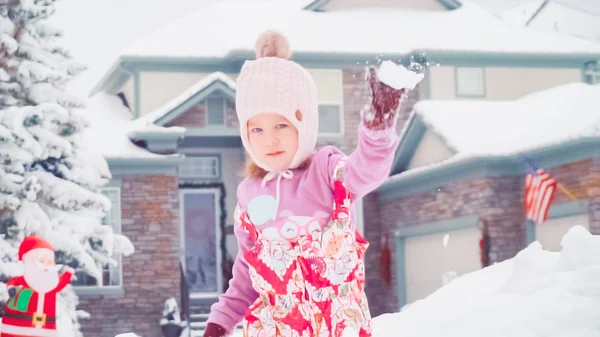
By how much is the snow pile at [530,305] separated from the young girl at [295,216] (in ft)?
3.93

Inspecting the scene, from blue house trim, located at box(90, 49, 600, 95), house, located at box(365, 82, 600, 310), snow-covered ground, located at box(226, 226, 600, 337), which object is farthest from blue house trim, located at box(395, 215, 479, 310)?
snow-covered ground, located at box(226, 226, 600, 337)

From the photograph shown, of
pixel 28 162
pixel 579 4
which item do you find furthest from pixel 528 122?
pixel 579 4

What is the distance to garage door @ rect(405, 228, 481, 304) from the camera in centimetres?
1220

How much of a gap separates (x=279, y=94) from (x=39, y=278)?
161 inches

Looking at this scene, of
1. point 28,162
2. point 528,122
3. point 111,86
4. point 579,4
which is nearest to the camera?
point 28,162

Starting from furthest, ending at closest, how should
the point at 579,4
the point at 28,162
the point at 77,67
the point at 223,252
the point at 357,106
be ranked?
1. the point at 579,4
2. the point at 357,106
3. the point at 223,252
4. the point at 77,67
5. the point at 28,162

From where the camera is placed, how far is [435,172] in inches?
495

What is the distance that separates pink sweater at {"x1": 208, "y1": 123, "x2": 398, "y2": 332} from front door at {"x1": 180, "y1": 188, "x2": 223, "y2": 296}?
11.9 m

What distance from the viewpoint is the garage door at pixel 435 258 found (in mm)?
12203

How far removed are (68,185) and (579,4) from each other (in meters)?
15.9

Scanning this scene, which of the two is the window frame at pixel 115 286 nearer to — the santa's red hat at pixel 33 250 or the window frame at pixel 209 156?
the window frame at pixel 209 156

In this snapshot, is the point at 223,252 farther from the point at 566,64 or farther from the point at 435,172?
the point at 566,64

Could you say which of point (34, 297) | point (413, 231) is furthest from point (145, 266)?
point (34, 297)

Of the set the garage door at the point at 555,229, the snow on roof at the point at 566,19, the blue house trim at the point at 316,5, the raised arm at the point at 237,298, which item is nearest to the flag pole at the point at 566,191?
the garage door at the point at 555,229
